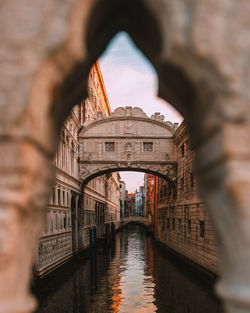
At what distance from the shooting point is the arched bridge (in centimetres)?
1831

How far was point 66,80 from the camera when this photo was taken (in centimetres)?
225

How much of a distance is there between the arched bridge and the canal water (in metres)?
5.38

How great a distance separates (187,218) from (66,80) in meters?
14.8

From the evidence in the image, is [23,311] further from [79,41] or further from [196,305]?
[196,305]

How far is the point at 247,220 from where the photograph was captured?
6.70 feet

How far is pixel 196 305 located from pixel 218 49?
7.71m

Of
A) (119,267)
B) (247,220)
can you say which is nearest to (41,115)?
(247,220)

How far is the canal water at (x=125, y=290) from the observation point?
27.1 ft

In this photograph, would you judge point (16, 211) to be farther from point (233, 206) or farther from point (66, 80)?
point (233, 206)

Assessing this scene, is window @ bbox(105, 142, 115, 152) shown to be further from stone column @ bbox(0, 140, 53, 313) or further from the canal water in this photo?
stone column @ bbox(0, 140, 53, 313)

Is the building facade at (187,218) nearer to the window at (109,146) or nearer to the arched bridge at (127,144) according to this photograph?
the arched bridge at (127,144)

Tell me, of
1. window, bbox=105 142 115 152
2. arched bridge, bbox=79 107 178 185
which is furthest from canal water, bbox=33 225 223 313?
window, bbox=105 142 115 152

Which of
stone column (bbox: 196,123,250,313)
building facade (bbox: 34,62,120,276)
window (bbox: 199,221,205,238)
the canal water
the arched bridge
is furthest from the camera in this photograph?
the arched bridge

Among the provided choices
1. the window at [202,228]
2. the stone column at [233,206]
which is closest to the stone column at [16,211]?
the stone column at [233,206]
